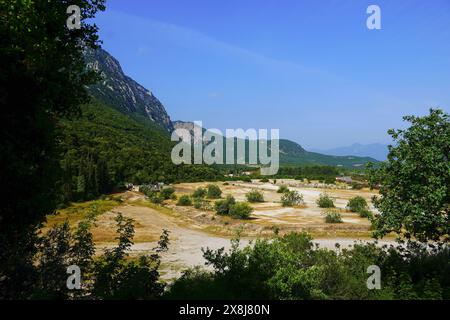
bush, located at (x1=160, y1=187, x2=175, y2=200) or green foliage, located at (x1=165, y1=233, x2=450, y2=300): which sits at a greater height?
green foliage, located at (x1=165, y1=233, x2=450, y2=300)

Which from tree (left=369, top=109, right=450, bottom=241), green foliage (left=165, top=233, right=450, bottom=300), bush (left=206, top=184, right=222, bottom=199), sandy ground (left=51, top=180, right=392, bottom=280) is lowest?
sandy ground (left=51, top=180, right=392, bottom=280)

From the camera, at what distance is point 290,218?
5484 cm

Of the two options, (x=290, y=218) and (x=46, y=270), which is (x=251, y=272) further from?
(x=290, y=218)

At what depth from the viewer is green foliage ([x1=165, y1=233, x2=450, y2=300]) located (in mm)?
11164

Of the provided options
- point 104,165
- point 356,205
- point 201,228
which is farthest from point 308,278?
point 104,165

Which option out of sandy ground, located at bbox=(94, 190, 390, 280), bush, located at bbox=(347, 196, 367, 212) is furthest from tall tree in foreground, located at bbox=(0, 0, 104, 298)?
bush, located at bbox=(347, 196, 367, 212)

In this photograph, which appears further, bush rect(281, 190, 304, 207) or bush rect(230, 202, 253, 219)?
bush rect(281, 190, 304, 207)

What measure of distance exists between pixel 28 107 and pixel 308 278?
1060 cm

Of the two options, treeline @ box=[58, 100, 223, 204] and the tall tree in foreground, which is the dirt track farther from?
the tall tree in foreground

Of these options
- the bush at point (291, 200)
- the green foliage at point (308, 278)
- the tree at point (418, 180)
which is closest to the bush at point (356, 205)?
the bush at point (291, 200)

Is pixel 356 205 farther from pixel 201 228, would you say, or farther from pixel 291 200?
pixel 201 228

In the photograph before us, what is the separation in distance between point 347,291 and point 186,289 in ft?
19.9

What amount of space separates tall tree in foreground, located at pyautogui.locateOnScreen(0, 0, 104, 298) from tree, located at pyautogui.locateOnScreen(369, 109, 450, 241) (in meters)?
12.2

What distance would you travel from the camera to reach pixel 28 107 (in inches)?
375
